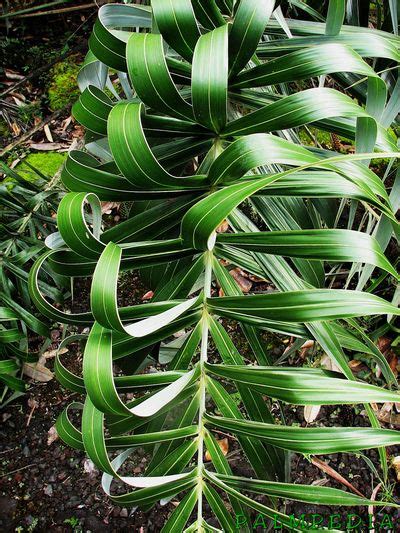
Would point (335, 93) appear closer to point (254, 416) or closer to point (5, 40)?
point (254, 416)

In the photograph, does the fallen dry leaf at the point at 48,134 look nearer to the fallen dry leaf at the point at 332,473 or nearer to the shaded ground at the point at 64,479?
the shaded ground at the point at 64,479

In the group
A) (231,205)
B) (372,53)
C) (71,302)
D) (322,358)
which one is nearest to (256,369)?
(231,205)

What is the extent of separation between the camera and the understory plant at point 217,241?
0.58 metres

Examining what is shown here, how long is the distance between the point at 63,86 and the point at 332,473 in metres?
1.85

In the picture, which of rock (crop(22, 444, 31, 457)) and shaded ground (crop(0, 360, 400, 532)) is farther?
rock (crop(22, 444, 31, 457))

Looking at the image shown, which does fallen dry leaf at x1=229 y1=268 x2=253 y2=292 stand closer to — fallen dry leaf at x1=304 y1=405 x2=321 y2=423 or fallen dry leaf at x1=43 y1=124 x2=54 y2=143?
fallen dry leaf at x1=304 y1=405 x2=321 y2=423

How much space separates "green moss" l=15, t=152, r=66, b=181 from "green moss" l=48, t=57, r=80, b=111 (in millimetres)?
254

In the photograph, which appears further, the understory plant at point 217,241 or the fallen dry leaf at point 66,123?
the fallen dry leaf at point 66,123

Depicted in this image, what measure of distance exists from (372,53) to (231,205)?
41cm

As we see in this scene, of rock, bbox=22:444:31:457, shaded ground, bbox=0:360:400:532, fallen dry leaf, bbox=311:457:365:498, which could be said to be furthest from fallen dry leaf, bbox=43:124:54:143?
fallen dry leaf, bbox=311:457:365:498

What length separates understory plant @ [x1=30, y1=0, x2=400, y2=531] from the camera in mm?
579

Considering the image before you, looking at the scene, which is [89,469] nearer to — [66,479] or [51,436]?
[66,479]

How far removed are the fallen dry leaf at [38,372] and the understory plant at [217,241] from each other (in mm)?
781

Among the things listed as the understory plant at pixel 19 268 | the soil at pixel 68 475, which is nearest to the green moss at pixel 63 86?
the understory plant at pixel 19 268
